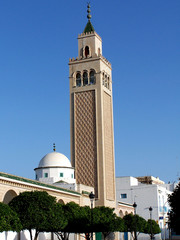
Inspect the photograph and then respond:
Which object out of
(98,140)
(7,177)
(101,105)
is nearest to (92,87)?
(101,105)

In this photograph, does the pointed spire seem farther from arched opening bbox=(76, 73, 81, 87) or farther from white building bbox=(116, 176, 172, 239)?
white building bbox=(116, 176, 172, 239)

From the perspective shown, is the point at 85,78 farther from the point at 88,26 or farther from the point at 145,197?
the point at 145,197

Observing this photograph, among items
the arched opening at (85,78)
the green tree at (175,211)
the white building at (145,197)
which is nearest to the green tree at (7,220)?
the green tree at (175,211)

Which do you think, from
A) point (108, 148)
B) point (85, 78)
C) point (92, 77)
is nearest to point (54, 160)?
point (108, 148)

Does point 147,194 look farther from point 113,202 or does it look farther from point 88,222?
point 88,222

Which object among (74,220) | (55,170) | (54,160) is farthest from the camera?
(54,160)

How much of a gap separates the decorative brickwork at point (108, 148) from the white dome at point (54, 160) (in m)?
4.49

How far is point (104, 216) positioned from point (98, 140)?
520 inches

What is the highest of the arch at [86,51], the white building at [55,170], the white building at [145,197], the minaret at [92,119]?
the arch at [86,51]

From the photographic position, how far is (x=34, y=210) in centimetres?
2509

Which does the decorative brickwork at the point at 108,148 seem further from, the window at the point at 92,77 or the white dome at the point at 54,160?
the white dome at the point at 54,160

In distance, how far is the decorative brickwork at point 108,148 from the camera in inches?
1827

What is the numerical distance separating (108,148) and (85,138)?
292 cm

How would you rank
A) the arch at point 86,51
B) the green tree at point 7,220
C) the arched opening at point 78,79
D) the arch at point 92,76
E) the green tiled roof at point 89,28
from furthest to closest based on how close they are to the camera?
the green tiled roof at point 89,28 → the arch at point 86,51 → the arched opening at point 78,79 → the arch at point 92,76 → the green tree at point 7,220
